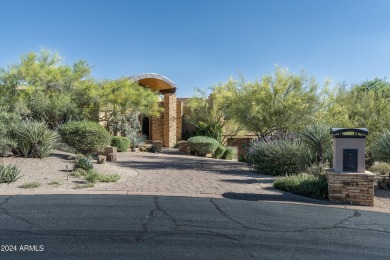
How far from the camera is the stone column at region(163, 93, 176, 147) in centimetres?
2545

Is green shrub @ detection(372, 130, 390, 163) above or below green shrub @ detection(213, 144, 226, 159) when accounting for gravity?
above

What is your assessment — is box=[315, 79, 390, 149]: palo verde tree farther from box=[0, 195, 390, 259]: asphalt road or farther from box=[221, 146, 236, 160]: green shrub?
box=[0, 195, 390, 259]: asphalt road

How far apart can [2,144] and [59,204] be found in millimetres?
6056

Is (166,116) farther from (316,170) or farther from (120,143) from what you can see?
(316,170)

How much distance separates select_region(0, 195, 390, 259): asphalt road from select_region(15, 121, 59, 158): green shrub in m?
5.09

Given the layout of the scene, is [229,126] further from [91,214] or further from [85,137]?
[91,214]

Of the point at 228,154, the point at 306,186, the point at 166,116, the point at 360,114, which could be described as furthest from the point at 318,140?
the point at 166,116

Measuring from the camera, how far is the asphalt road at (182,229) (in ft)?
15.0

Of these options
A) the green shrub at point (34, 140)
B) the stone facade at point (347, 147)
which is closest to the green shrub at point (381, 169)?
the stone facade at point (347, 147)

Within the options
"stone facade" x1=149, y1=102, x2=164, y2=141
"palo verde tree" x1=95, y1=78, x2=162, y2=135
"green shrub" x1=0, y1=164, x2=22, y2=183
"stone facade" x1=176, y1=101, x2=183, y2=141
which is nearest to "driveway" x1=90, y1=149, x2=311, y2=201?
"green shrub" x1=0, y1=164, x2=22, y2=183

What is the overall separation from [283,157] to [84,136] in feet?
24.3

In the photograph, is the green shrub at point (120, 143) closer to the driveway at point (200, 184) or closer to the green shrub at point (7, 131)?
the green shrub at point (7, 131)

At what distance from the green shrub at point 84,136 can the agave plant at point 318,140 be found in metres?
7.58

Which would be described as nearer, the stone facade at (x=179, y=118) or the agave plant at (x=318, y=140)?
the agave plant at (x=318, y=140)
